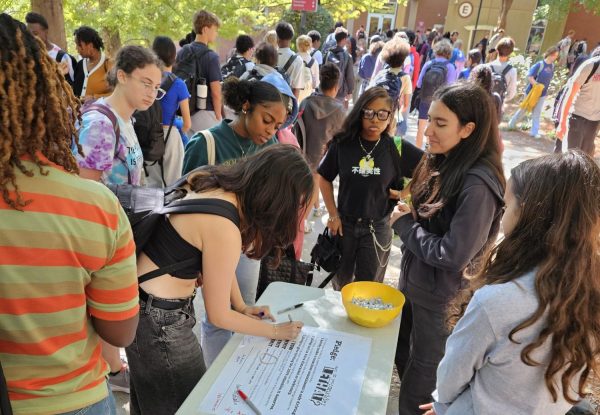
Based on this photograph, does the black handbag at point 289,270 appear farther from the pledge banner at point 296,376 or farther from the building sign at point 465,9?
the building sign at point 465,9

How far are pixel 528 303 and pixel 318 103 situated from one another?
3.59 meters

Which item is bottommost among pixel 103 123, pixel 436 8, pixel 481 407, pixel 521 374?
pixel 481 407

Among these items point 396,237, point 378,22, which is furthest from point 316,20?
point 378,22

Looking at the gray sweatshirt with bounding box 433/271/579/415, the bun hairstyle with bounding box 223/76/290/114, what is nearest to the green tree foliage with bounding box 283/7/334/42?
the bun hairstyle with bounding box 223/76/290/114

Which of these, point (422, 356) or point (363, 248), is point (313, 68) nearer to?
point (363, 248)

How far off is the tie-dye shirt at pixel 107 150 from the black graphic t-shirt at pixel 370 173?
1.24 m

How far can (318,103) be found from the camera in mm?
4445

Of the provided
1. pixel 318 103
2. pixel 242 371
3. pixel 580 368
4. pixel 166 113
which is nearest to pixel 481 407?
pixel 580 368

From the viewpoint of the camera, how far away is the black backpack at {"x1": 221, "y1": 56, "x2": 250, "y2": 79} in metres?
5.34

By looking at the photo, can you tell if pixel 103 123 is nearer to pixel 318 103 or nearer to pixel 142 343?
pixel 142 343

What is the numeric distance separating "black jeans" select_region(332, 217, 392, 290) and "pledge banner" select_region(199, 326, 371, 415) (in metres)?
1.03

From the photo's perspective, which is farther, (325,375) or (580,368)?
(325,375)

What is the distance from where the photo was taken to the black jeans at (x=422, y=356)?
2.02m

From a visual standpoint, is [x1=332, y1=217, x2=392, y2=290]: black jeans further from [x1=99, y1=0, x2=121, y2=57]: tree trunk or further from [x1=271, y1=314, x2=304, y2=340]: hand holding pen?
[x1=99, y1=0, x2=121, y2=57]: tree trunk
